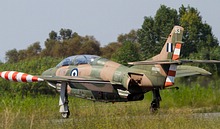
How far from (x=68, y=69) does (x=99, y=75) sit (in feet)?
4.57

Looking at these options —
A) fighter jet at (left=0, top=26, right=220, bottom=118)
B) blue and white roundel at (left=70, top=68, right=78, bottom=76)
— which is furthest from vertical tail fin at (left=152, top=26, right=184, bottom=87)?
blue and white roundel at (left=70, top=68, right=78, bottom=76)

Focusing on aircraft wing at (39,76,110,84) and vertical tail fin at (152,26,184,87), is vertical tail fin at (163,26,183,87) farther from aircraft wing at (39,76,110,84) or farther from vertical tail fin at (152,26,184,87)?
aircraft wing at (39,76,110,84)

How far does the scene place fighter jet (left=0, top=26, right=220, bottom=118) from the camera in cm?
1849

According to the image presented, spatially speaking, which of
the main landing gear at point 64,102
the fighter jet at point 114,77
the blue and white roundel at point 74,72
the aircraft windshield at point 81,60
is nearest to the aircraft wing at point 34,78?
the fighter jet at point 114,77

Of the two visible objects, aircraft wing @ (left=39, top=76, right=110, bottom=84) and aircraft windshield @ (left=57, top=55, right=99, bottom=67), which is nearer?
aircraft wing @ (left=39, top=76, right=110, bottom=84)

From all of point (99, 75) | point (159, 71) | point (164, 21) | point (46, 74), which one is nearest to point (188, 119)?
point (159, 71)

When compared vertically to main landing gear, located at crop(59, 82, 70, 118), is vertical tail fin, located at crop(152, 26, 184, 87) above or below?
above

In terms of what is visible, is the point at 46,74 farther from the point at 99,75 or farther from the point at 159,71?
the point at 159,71

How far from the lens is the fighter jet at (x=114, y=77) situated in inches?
728

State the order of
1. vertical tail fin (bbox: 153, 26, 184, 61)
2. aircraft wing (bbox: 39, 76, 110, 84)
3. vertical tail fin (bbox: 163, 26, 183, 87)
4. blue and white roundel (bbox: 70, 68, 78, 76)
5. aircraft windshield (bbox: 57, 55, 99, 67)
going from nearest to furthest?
1. vertical tail fin (bbox: 163, 26, 183, 87)
2. vertical tail fin (bbox: 153, 26, 184, 61)
3. aircraft wing (bbox: 39, 76, 110, 84)
4. blue and white roundel (bbox: 70, 68, 78, 76)
5. aircraft windshield (bbox: 57, 55, 99, 67)

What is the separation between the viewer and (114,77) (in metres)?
19.1

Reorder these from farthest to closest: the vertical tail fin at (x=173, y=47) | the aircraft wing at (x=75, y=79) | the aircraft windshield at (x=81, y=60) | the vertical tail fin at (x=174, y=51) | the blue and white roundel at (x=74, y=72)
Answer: the aircraft windshield at (x=81, y=60) < the blue and white roundel at (x=74, y=72) < the aircraft wing at (x=75, y=79) < the vertical tail fin at (x=173, y=47) < the vertical tail fin at (x=174, y=51)

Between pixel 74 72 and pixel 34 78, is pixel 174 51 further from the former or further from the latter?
pixel 34 78

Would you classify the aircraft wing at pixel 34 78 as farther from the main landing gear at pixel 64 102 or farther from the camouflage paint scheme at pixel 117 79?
the main landing gear at pixel 64 102
